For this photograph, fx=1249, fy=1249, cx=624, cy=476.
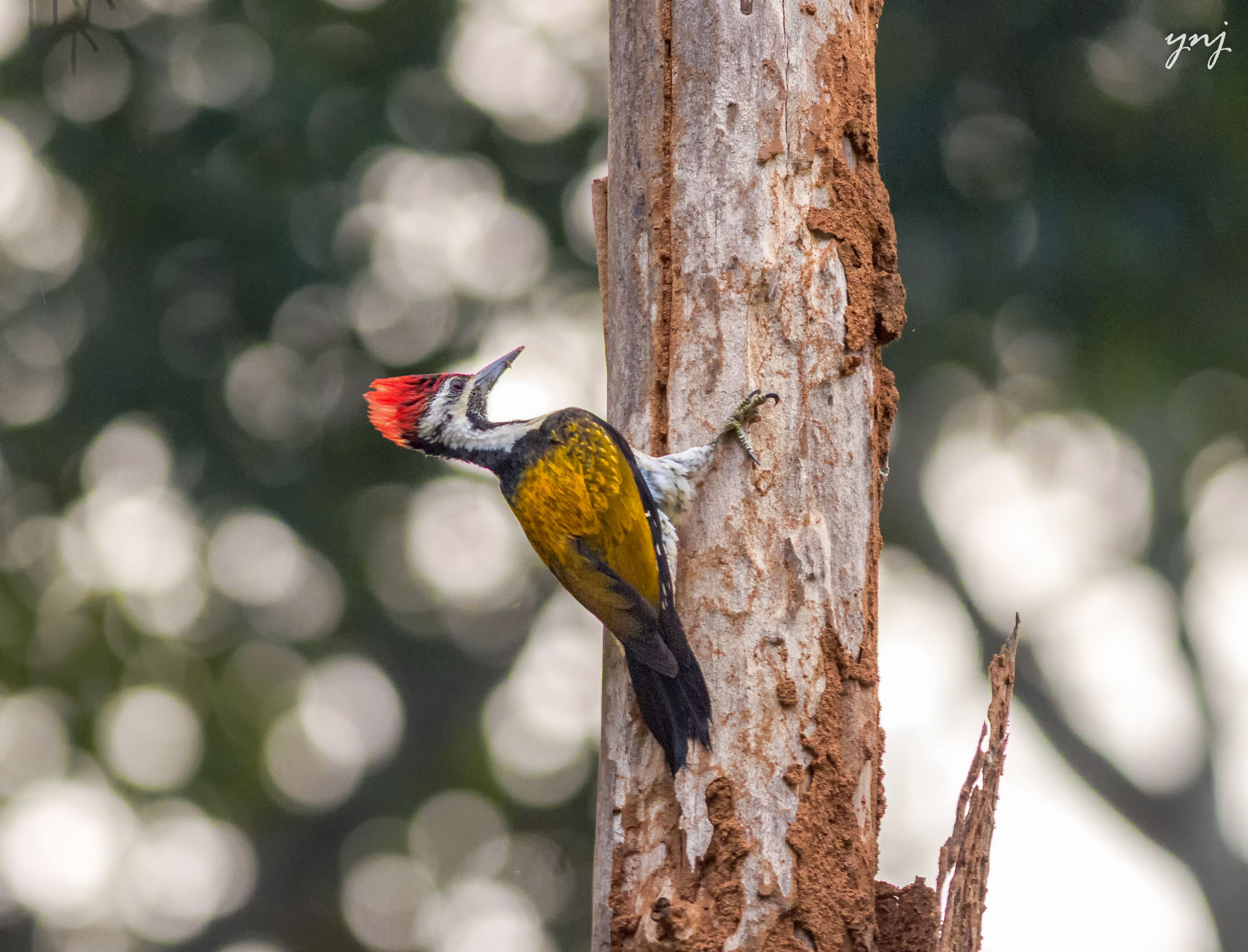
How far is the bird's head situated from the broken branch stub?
223 centimetres

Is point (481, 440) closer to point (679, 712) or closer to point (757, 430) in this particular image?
point (757, 430)

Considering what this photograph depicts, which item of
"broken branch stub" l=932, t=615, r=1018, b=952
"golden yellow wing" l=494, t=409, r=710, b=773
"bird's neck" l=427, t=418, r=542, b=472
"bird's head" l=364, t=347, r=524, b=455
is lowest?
"broken branch stub" l=932, t=615, r=1018, b=952

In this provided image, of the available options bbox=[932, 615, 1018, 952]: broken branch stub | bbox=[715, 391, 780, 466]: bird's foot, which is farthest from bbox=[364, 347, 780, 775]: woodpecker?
bbox=[932, 615, 1018, 952]: broken branch stub

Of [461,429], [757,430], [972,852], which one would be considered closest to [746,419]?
[757,430]

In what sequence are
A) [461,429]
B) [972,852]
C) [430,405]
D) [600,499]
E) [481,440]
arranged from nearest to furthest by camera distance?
1. [972,852]
2. [600,499]
3. [481,440]
4. [461,429]
5. [430,405]

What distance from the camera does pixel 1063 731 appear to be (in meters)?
8.92

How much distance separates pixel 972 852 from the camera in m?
2.93

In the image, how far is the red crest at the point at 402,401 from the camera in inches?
180

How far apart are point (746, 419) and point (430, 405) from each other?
1742 mm

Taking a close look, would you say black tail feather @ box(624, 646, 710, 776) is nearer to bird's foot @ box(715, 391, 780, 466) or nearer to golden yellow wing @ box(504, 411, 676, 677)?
golden yellow wing @ box(504, 411, 676, 677)

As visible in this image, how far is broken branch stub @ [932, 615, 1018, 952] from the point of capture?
2898 millimetres

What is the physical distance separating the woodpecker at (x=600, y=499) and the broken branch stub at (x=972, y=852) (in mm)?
638

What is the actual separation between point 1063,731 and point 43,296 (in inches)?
326

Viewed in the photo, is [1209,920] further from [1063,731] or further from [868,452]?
[868,452]
